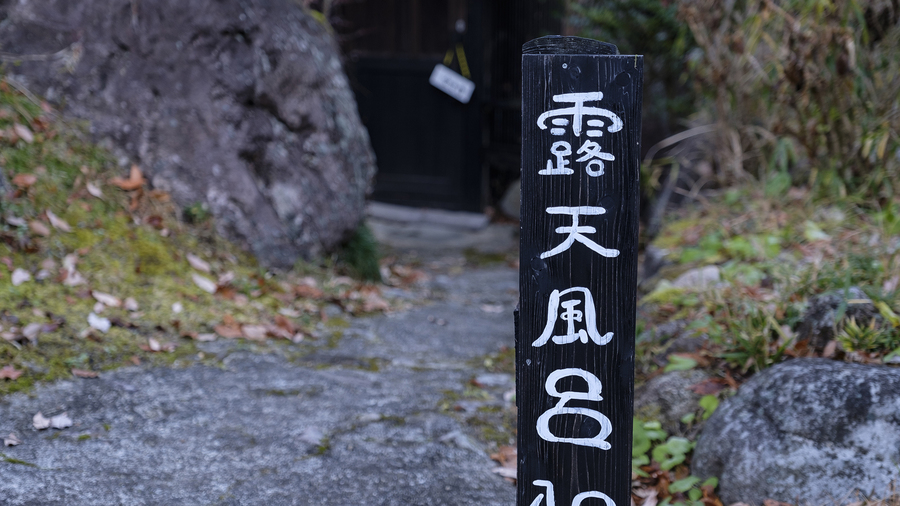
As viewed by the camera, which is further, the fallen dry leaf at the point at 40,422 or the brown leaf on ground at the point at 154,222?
the brown leaf on ground at the point at 154,222

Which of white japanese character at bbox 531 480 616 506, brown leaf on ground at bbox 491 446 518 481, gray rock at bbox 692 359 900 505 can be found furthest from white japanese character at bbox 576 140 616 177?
brown leaf on ground at bbox 491 446 518 481

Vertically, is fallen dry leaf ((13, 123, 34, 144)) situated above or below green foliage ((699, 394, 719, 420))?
above

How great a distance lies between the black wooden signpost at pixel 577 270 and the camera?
1672 millimetres

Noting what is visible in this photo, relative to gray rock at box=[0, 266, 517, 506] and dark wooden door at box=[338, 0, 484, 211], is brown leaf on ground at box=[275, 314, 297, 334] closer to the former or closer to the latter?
gray rock at box=[0, 266, 517, 506]

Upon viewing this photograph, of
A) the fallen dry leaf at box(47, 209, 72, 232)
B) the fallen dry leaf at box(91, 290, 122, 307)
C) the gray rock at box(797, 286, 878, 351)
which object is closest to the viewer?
the gray rock at box(797, 286, 878, 351)

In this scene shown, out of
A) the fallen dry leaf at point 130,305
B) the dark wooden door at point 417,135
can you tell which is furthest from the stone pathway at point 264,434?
the dark wooden door at point 417,135

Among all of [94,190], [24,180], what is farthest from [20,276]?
[94,190]

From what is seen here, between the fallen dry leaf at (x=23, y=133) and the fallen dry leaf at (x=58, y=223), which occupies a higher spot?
the fallen dry leaf at (x=23, y=133)

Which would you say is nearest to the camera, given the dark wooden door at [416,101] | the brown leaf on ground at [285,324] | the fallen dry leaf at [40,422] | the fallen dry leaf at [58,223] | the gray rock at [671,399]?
the fallen dry leaf at [40,422]

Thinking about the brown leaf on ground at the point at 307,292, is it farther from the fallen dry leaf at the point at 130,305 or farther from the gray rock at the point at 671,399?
the gray rock at the point at 671,399

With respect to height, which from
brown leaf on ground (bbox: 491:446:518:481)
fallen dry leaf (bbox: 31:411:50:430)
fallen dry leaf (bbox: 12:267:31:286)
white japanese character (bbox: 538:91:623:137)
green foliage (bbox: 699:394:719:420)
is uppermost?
white japanese character (bbox: 538:91:623:137)

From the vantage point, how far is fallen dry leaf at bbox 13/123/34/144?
11.5 ft

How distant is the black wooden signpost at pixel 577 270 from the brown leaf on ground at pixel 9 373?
1860 mm

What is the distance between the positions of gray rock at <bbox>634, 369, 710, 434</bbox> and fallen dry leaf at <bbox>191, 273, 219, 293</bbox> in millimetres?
2170
